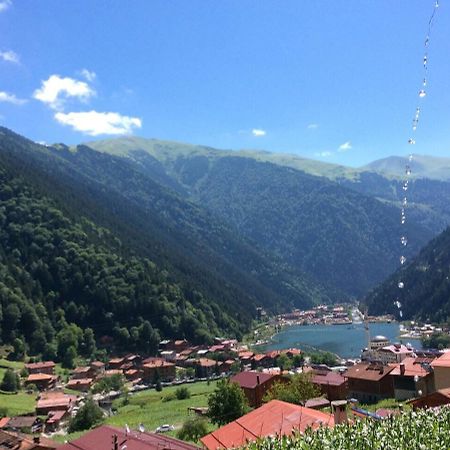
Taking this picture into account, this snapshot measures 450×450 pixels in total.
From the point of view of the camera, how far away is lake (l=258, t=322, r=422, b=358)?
126562 millimetres

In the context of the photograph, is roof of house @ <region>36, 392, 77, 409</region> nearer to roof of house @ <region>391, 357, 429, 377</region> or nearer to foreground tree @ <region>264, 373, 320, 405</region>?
foreground tree @ <region>264, 373, 320, 405</region>

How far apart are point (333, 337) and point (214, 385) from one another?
82104 mm

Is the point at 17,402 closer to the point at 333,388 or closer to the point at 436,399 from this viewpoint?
the point at 333,388

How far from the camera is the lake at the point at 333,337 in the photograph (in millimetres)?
126562

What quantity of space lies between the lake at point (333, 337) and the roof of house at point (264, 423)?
8689cm

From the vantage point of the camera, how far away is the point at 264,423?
86.9ft

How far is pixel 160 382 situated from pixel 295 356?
25.6m

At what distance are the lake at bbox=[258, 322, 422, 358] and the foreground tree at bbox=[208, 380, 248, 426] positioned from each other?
7458 cm

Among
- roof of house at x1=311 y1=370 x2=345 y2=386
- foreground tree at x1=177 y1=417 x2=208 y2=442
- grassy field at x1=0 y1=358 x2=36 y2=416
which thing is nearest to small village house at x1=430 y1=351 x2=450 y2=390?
roof of house at x1=311 y1=370 x2=345 y2=386

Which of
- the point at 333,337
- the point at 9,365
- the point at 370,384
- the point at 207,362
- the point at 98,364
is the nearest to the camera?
the point at 370,384

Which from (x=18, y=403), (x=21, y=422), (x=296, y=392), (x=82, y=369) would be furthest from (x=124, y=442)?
A: (x=82, y=369)

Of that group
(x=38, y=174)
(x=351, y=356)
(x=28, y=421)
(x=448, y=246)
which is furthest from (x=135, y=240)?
(x=28, y=421)

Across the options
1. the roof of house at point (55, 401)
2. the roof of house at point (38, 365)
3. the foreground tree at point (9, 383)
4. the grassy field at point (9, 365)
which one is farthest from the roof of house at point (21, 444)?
the roof of house at point (38, 365)

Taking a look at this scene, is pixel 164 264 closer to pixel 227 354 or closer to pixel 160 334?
pixel 160 334
